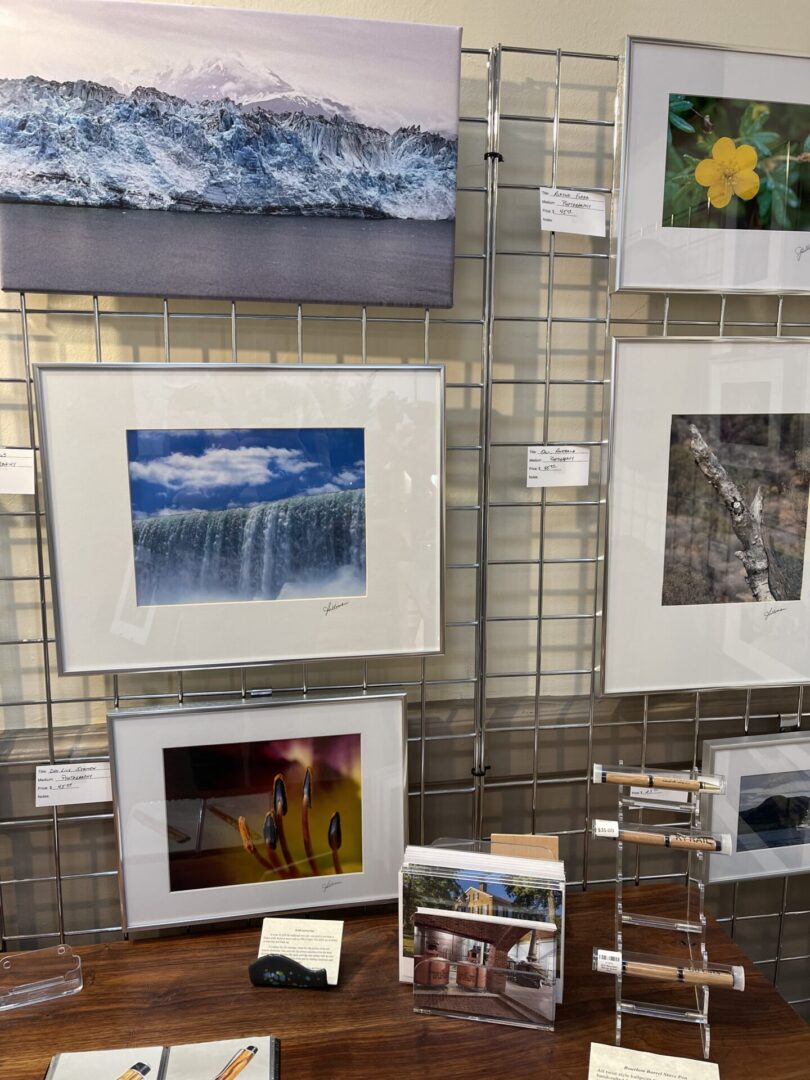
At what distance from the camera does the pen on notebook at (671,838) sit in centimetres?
86

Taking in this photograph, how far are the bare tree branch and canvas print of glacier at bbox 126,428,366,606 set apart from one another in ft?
1.63

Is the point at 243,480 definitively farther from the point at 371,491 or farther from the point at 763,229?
the point at 763,229

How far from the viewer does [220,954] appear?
0.99m

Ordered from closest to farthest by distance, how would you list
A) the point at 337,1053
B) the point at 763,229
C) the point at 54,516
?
the point at 337,1053 → the point at 54,516 → the point at 763,229

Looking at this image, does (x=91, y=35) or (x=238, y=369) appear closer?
(x=91, y=35)

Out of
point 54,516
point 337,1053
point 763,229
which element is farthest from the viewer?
point 763,229

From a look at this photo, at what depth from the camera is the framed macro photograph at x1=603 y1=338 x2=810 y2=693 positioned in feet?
3.50

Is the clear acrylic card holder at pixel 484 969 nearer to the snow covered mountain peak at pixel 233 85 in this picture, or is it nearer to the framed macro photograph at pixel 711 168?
the framed macro photograph at pixel 711 168

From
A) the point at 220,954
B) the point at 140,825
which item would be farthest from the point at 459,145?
the point at 220,954

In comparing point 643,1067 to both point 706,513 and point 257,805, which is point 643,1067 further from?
point 706,513

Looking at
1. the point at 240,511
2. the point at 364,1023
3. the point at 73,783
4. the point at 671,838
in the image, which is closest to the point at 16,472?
the point at 240,511

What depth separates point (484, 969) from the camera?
0.88m

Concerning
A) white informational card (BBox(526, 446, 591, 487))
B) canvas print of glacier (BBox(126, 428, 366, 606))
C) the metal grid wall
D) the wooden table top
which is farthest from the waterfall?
the wooden table top

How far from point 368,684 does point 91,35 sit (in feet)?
2.93
